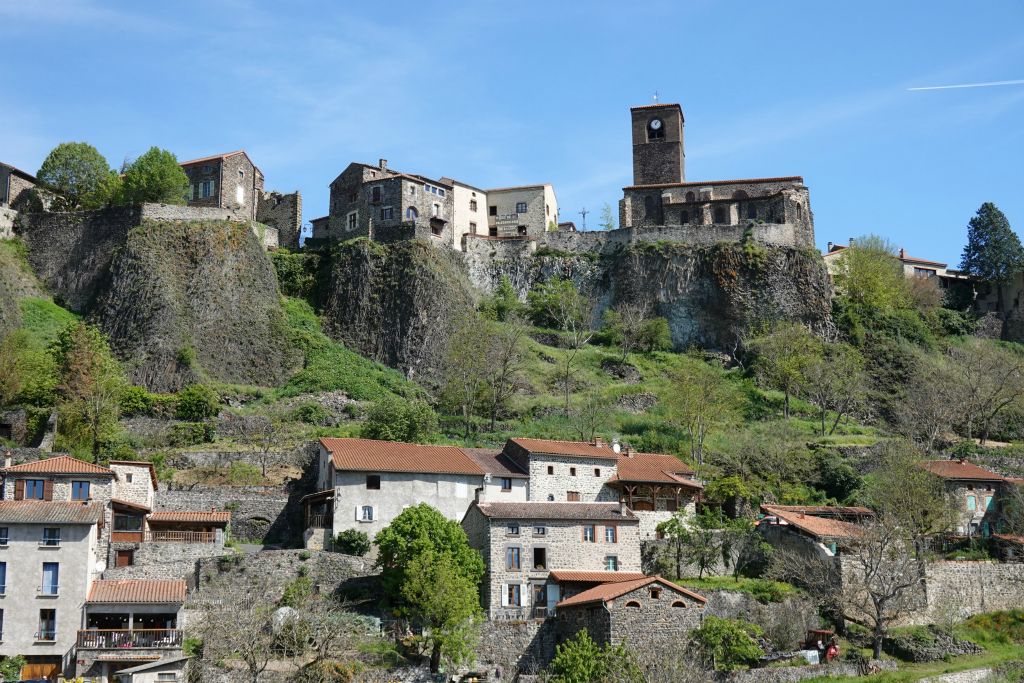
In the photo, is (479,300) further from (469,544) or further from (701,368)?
(469,544)

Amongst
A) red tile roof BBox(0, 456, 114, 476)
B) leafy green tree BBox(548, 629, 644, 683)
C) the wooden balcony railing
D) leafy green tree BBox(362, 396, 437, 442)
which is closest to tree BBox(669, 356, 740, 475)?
leafy green tree BBox(362, 396, 437, 442)

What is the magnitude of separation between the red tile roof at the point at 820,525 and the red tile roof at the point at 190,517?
2879cm

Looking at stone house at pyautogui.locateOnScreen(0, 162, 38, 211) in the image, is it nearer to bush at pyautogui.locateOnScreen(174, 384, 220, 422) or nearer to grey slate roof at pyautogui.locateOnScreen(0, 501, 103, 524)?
bush at pyautogui.locateOnScreen(174, 384, 220, 422)

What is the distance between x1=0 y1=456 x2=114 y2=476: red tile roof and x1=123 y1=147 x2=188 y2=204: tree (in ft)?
136

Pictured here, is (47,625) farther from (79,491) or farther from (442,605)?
(442,605)

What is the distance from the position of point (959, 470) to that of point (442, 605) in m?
36.5

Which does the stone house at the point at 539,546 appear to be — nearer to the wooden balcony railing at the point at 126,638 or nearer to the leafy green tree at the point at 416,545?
the leafy green tree at the point at 416,545

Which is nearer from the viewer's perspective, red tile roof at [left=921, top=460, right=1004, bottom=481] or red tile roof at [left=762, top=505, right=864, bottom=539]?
red tile roof at [left=762, top=505, right=864, bottom=539]

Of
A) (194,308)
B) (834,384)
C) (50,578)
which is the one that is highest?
(194,308)

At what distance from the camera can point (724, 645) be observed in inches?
2082

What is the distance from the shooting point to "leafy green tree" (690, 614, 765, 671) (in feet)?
172

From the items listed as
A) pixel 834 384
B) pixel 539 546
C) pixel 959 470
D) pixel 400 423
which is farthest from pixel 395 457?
pixel 834 384

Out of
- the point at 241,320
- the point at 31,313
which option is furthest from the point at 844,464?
the point at 31,313

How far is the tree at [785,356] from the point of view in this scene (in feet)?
294
